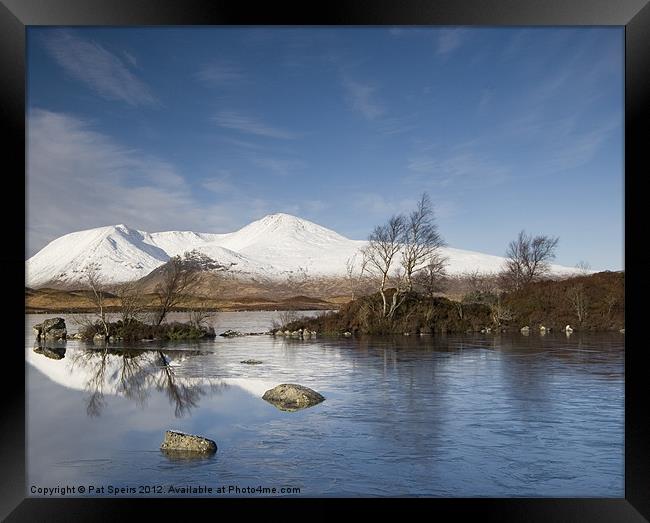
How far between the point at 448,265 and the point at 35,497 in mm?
9067

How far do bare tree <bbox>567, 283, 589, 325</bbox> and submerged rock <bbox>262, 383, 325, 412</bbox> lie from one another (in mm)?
7532

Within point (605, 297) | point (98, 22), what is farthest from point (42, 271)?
point (605, 297)

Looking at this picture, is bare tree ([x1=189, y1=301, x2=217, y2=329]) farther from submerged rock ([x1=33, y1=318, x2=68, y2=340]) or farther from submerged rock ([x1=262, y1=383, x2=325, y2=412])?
submerged rock ([x1=262, y1=383, x2=325, y2=412])

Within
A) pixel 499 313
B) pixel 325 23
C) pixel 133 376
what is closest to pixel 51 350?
pixel 133 376

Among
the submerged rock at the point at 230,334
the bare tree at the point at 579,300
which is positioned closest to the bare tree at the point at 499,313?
the bare tree at the point at 579,300

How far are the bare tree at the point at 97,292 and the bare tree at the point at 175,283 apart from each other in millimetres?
936

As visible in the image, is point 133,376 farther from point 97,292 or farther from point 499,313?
point 499,313

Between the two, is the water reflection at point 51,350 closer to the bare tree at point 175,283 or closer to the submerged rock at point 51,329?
the submerged rock at point 51,329

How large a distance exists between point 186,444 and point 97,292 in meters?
5.86

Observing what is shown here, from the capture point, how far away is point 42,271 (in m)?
6.66

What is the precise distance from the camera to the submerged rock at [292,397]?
15.8ft

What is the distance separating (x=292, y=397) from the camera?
193 inches
